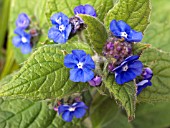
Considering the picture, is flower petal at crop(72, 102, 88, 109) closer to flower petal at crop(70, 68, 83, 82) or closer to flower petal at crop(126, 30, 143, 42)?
flower petal at crop(70, 68, 83, 82)

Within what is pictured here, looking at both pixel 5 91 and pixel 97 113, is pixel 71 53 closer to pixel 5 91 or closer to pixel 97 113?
pixel 5 91

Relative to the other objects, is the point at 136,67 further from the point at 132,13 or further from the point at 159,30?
the point at 159,30

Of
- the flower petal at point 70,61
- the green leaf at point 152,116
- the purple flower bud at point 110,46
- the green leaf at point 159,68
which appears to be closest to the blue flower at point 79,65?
the flower petal at point 70,61

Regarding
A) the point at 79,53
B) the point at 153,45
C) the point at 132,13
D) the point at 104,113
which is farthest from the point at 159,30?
the point at 79,53

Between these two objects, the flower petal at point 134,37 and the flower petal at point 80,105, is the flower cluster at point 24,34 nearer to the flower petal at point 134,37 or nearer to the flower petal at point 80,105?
the flower petal at point 80,105

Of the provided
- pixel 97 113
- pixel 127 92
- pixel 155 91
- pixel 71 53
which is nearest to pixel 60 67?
pixel 71 53
